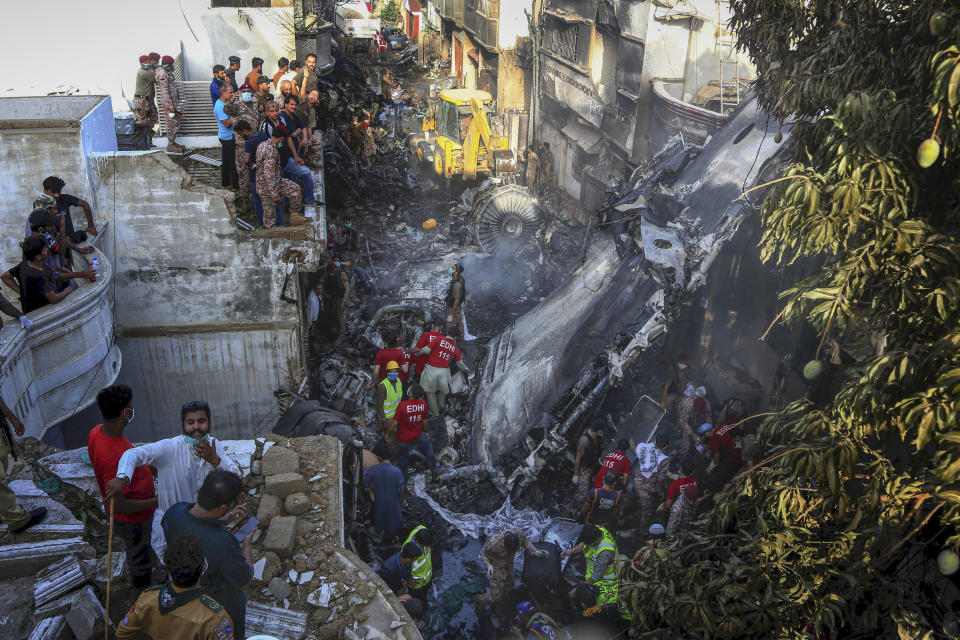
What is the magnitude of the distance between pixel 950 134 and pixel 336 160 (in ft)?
46.7

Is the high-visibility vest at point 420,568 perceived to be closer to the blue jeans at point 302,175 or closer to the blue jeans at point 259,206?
the blue jeans at point 259,206

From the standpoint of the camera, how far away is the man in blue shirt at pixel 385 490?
6902 millimetres

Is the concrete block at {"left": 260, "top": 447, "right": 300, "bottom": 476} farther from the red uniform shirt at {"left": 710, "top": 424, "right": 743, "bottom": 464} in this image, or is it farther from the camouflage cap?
the red uniform shirt at {"left": 710, "top": 424, "right": 743, "bottom": 464}

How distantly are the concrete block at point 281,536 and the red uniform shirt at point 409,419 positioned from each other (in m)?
3.33

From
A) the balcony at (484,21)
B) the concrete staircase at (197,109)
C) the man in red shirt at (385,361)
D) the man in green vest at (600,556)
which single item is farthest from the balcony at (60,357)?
the balcony at (484,21)

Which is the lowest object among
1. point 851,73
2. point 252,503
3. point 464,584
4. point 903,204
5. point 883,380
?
point 464,584

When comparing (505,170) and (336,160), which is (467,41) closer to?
(505,170)

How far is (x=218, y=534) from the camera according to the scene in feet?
12.0

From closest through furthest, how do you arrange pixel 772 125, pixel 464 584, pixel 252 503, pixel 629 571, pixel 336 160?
pixel 629 571 → pixel 252 503 → pixel 464 584 → pixel 772 125 → pixel 336 160

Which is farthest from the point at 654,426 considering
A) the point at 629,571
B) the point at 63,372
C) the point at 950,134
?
the point at 63,372

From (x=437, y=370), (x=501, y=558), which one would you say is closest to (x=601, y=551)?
(x=501, y=558)

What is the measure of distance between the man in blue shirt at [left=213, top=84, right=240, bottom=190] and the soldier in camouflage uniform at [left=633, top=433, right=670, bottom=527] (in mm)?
6925

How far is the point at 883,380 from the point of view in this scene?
3.54 meters

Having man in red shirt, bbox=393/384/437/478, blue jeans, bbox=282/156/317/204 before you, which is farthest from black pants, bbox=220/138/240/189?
man in red shirt, bbox=393/384/437/478
